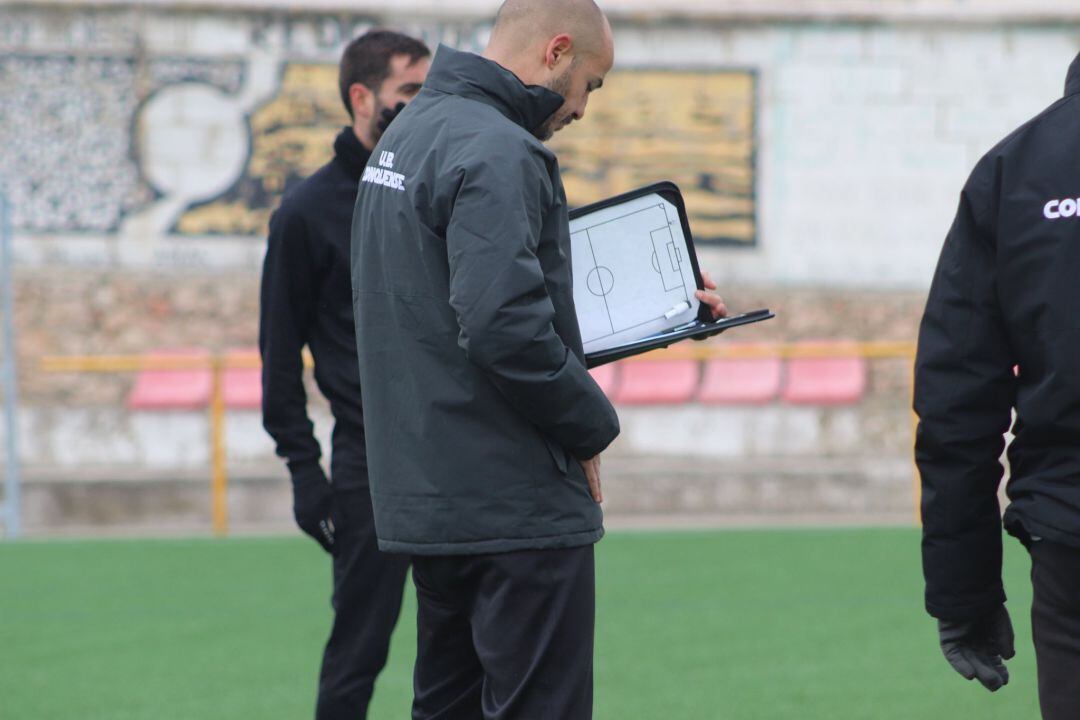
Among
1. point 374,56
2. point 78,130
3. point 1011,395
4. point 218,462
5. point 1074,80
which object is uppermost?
point 78,130

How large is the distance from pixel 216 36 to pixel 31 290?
276 centimetres

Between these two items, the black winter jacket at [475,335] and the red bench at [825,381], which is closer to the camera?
the black winter jacket at [475,335]

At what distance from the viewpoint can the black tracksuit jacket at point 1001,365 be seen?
8.75 feet

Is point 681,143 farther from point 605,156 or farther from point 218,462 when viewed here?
point 218,462

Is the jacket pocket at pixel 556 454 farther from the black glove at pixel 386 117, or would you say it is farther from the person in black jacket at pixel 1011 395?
the black glove at pixel 386 117

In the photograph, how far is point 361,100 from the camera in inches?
175

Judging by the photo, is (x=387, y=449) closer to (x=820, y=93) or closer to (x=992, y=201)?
(x=992, y=201)

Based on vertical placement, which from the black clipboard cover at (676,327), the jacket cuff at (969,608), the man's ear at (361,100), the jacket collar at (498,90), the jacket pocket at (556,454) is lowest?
the jacket cuff at (969,608)

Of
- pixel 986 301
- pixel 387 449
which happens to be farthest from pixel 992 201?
pixel 387 449

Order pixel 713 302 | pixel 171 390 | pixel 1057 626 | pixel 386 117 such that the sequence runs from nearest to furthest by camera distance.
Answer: pixel 1057 626 → pixel 713 302 → pixel 386 117 → pixel 171 390

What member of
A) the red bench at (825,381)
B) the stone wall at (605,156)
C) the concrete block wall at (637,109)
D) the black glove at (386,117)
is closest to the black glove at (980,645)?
the black glove at (386,117)

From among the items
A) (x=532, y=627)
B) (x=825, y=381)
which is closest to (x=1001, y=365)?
(x=532, y=627)

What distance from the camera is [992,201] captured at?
8.98 ft

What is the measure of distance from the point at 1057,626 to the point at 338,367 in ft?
7.04
